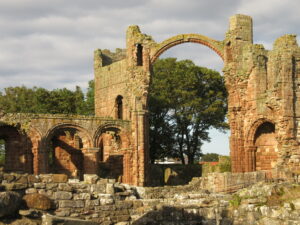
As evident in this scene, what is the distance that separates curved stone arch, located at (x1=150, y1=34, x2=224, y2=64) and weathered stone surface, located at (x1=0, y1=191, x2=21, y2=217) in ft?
68.3

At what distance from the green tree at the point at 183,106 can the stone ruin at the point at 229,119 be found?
7877 mm

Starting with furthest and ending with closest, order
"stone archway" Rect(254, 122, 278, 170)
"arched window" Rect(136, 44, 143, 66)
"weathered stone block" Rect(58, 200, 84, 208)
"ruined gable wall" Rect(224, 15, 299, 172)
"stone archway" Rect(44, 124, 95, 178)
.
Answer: "stone archway" Rect(44, 124, 95, 178) < "arched window" Rect(136, 44, 143, 66) < "stone archway" Rect(254, 122, 278, 170) < "ruined gable wall" Rect(224, 15, 299, 172) < "weathered stone block" Rect(58, 200, 84, 208)

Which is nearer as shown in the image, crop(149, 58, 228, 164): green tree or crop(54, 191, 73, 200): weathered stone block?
crop(54, 191, 73, 200): weathered stone block

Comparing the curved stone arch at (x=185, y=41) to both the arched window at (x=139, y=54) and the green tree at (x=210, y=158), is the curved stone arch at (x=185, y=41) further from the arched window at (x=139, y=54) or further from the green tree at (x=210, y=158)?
the green tree at (x=210, y=158)

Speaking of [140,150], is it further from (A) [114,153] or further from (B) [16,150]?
(B) [16,150]

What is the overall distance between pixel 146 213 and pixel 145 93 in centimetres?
1785

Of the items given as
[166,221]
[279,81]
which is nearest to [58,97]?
[279,81]

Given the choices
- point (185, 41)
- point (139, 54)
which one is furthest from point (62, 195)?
point (185, 41)

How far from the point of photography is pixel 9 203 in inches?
416

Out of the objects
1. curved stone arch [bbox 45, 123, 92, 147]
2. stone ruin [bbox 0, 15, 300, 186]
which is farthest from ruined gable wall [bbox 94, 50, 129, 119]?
curved stone arch [bbox 45, 123, 92, 147]

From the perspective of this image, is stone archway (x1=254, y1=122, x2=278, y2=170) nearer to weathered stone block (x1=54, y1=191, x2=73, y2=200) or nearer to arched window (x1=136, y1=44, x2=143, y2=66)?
arched window (x1=136, y1=44, x2=143, y2=66)

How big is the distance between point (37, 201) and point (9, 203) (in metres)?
0.77

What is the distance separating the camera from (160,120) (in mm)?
40188

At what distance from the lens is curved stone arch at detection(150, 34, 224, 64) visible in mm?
30297
